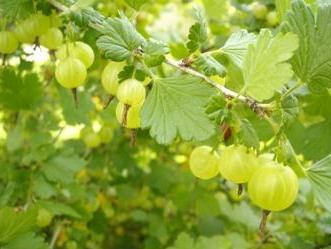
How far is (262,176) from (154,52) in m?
0.27

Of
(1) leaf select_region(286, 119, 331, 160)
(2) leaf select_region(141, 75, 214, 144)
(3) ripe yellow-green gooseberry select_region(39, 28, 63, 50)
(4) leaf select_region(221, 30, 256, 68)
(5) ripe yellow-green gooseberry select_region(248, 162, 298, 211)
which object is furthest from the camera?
(1) leaf select_region(286, 119, 331, 160)

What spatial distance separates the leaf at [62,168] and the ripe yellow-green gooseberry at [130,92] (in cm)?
59

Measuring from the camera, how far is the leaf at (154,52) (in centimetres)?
86

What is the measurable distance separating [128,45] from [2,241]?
48cm

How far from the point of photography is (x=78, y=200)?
5.30 feet

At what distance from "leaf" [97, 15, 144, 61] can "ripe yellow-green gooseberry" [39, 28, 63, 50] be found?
250mm

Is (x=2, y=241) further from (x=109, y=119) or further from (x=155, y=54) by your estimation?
(x=109, y=119)

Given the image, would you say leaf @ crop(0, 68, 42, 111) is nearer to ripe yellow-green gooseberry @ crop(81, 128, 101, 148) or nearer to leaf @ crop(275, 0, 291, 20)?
ripe yellow-green gooseberry @ crop(81, 128, 101, 148)

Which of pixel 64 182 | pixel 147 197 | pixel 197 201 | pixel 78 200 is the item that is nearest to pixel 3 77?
pixel 64 182

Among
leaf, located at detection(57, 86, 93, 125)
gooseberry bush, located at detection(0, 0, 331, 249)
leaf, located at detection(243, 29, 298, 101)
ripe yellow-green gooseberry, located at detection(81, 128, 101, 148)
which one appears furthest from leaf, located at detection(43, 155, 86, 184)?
leaf, located at detection(243, 29, 298, 101)

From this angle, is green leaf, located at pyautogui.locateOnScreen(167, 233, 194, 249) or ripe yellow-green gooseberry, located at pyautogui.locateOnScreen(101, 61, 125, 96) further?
green leaf, located at pyautogui.locateOnScreen(167, 233, 194, 249)

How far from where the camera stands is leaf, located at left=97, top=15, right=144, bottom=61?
0.87 m

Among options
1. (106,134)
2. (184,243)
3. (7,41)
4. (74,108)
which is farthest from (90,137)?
(7,41)

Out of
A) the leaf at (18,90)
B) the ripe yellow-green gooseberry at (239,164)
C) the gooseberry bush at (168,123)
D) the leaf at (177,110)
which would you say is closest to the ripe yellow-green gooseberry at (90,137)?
the gooseberry bush at (168,123)
